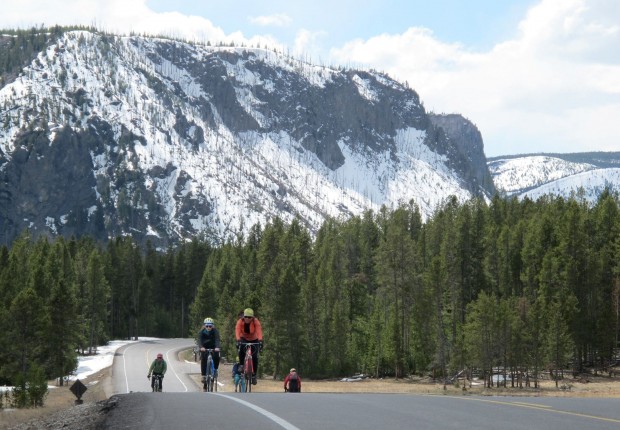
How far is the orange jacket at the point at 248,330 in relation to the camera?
24.6m

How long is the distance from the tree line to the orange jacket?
45.7m

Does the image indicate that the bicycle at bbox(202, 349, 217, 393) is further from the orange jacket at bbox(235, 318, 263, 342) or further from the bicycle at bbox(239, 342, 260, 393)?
the orange jacket at bbox(235, 318, 263, 342)

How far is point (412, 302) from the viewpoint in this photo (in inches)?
3285

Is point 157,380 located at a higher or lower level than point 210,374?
lower

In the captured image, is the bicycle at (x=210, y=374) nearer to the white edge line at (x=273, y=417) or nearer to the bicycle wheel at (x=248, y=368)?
the bicycle wheel at (x=248, y=368)

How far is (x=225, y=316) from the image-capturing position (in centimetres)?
9769

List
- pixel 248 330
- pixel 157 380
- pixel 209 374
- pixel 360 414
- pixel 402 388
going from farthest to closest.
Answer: pixel 402 388, pixel 157 380, pixel 209 374, pixel 248 330, pixel 360 414

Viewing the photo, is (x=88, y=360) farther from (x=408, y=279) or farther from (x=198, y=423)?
(x=198, y=423)

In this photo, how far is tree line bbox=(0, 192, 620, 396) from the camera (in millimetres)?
68750

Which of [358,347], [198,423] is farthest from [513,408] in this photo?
[358,347]

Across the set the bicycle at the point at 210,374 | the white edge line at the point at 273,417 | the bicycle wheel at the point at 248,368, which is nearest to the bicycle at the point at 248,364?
the bicycle wheel at the point at 248,368

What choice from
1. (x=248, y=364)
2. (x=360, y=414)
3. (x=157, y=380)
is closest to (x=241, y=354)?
(x=248, y=364)

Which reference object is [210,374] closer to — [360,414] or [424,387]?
[360,414]

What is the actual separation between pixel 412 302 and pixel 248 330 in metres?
60.3
